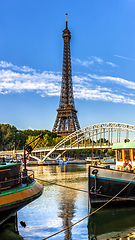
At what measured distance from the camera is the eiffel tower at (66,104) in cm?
11916

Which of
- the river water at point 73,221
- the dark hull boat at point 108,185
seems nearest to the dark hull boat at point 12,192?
the river water at point 73,221

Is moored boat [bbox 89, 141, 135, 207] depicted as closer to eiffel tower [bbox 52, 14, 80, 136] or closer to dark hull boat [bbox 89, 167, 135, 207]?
dark hull boat [bbox 89, 167, 135, 207]

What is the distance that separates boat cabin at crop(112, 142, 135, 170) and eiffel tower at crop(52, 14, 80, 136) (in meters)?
96.3

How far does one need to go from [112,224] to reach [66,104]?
4454 inches

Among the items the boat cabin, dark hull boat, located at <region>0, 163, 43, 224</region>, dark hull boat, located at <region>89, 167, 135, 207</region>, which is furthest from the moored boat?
dark hull boat, located at <region>0, 163, 43, 224</region>

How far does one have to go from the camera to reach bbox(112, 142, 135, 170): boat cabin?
1975 centimetres

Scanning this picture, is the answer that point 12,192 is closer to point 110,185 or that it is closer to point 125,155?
point 110,185

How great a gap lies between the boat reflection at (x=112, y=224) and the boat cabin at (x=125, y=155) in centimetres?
319

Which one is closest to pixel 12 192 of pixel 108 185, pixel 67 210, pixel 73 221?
pixel 73 221

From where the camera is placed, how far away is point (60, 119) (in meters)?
121

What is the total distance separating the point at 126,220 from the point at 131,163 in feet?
16.9

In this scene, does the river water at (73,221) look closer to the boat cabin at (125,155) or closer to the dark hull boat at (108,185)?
the dark hull boat at (108,185)

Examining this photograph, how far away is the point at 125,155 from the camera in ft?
66.7

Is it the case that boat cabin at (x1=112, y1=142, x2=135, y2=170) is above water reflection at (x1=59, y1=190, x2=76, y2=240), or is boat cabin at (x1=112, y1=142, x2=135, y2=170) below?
above
